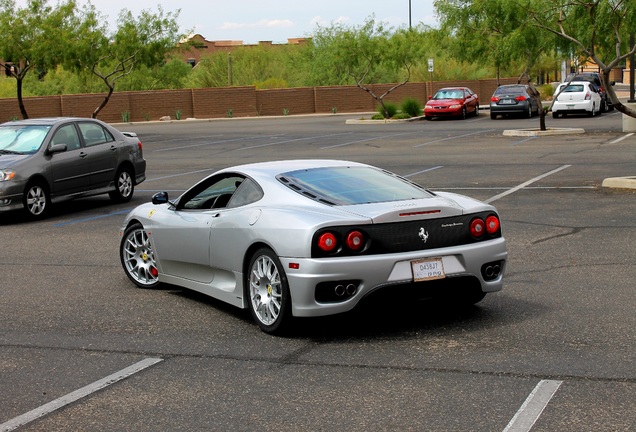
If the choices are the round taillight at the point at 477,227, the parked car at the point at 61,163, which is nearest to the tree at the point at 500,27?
the parked car at the point at 61,163

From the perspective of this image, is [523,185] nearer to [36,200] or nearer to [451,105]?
[36,200]

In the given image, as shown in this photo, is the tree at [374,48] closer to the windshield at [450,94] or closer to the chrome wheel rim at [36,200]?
the windshield at [450,94]

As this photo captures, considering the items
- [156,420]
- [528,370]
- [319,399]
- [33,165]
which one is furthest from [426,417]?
[33,165]

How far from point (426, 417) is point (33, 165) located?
451 inches

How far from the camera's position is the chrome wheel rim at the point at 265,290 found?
758 centimetres

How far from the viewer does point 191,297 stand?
9.38 m

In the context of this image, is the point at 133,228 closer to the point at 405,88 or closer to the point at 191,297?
the point at 191,297

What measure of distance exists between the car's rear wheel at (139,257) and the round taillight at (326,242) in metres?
2.82

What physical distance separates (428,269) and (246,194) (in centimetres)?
183

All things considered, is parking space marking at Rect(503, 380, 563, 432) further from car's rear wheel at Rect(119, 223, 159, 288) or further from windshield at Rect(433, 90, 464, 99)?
windshield at Rect(433, 90, 464, 99)

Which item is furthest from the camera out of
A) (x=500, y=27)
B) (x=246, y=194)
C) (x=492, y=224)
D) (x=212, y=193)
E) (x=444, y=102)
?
(x=444, y=102)

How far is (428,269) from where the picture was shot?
24.3 feet

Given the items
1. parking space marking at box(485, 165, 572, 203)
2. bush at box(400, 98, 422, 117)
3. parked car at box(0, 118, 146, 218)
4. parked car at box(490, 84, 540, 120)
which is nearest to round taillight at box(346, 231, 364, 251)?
parking space marking at box(485, 165, 572, 203)

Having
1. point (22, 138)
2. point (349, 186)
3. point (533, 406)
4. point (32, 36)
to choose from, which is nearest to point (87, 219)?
point (22, 138)
